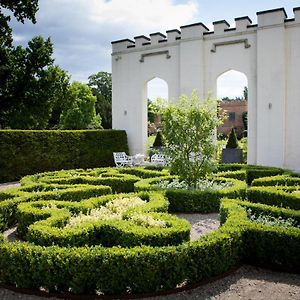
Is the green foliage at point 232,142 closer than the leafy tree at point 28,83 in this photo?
No

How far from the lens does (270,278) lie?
4.91 metres

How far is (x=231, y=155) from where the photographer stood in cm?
1800

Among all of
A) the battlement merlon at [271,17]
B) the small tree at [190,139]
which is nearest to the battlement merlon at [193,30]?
the battlement merlon at [271,17]

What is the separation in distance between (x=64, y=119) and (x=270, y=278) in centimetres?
3880

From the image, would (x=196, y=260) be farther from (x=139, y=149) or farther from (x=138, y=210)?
(x=139, y=149)

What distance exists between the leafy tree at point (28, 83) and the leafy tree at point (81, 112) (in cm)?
2317

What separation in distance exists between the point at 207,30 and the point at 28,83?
901cm

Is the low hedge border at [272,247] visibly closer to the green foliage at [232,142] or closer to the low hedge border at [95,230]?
the low hedge border at [95,230]

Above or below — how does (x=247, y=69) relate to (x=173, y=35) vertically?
below

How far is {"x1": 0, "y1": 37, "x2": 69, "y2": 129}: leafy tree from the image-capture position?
1688 cm

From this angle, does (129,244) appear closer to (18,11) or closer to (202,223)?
(202,223)

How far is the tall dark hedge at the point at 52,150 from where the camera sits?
14664mm

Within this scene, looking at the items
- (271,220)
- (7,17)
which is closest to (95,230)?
(271,220)

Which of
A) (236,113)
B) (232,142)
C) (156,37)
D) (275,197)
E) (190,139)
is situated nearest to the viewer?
(275,197)
